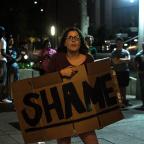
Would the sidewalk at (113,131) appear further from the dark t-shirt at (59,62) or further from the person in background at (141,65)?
the dark t-shirt at (59,62)

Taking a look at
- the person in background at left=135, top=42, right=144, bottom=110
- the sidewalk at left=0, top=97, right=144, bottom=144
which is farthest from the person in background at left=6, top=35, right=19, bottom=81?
the person in background at left=135, top=42, right=144, bottom=110

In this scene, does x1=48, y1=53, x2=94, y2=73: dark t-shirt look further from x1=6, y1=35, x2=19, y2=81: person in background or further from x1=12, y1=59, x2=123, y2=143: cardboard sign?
x1=6, y1=35, x2=19, y2=81: person in background

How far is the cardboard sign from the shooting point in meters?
4.99

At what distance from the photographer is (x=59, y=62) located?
525cm

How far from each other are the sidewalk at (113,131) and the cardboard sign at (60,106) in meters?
2.48

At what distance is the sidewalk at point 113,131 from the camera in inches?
297

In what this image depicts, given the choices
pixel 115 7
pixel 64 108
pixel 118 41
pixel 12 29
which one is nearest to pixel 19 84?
pixel 64 108

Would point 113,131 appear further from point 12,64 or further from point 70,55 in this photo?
point 12,64

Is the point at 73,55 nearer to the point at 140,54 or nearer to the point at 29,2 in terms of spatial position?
the point at 140,54

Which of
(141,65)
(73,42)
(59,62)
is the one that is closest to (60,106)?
(59,62)

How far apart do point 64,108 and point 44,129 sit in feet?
0.97

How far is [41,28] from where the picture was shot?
54.2m

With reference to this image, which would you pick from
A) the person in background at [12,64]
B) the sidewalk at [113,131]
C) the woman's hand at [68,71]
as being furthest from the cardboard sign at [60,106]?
the person in background at [12,64]

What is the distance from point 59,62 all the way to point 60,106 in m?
0.51
